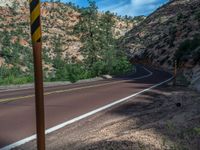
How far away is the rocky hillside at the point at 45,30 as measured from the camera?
80.6m

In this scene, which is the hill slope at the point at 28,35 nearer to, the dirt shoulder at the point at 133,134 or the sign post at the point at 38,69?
the dirt shoulder at the point at 133,134

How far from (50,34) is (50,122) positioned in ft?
349

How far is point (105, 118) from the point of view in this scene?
11.9 m

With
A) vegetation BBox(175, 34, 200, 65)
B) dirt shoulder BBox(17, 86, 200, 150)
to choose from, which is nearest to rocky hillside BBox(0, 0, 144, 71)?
vegetation BBox(175, 34, 200, 65)

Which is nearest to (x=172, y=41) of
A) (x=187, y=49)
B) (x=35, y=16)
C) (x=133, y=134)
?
(x=187, y=49)

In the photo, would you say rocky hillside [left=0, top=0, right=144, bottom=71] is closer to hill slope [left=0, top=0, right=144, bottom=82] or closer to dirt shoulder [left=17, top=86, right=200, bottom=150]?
hill slope [left=0, top=0, right=144, bottom=82]

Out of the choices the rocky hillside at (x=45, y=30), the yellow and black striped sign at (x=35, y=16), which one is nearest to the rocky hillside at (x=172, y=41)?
the rocky hillside at (x=45, y=30)

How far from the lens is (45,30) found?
116500 mm

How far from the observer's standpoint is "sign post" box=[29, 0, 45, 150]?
14.8ft

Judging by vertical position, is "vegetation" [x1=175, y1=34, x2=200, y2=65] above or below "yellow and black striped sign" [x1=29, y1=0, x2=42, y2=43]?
below

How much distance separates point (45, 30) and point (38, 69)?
373 ft

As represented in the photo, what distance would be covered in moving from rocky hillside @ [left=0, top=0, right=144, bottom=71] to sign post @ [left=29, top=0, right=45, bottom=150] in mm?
66216

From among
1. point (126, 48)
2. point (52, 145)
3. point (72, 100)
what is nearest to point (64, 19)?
point (126, 48)

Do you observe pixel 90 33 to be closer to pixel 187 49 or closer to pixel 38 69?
pixel 187 49
